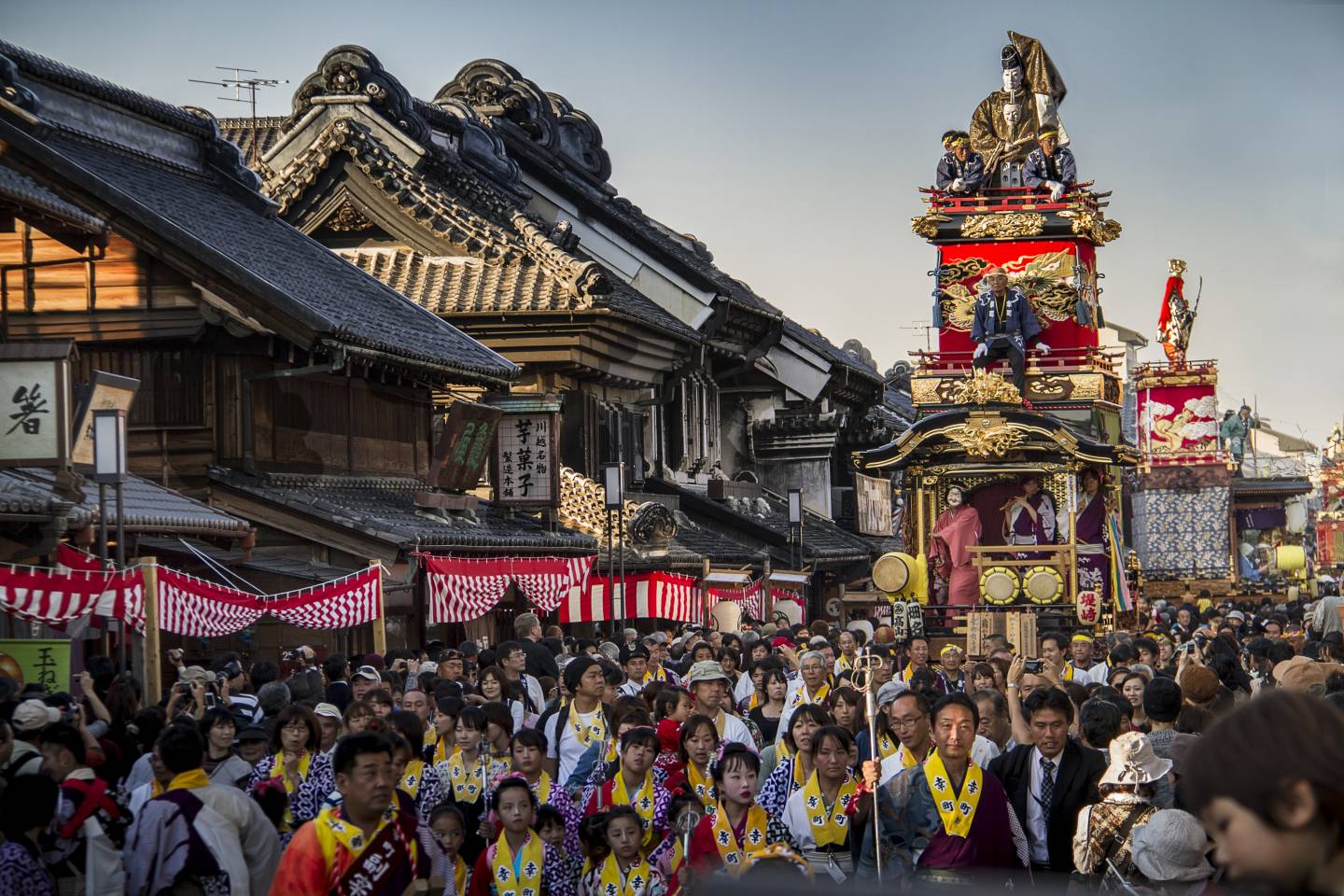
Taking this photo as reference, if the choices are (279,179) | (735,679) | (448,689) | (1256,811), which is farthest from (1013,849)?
(279,179)

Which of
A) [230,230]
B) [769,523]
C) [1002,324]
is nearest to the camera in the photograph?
[230,230]

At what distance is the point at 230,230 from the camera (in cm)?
2202

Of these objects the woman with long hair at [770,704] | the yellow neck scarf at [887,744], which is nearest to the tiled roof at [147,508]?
the woman with long hair at [770,704]

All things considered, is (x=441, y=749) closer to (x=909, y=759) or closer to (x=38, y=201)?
(x=909, y=759)

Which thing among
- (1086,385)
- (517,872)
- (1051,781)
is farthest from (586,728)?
(1086,385)

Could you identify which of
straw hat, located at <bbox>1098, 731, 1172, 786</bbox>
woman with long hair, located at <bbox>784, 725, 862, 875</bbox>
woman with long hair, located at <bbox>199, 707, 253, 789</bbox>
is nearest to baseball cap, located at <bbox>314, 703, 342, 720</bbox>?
woman with long hair, located at <bbox>199, 707, 253, 789</bbox>

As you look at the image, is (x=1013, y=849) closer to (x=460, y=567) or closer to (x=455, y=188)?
(x=460, y=567)

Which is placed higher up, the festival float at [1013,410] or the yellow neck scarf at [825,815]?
the festival float at [1013,410]

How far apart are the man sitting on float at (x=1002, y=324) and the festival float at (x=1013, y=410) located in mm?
33

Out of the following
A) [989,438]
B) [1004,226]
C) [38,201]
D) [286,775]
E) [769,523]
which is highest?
[1004,226]

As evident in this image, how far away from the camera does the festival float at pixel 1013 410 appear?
26359 millimetres

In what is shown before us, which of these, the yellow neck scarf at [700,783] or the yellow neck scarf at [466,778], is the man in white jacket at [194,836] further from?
the yellow neck scarf at [700,783]

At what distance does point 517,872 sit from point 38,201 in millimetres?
7963

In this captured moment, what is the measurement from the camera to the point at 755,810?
848 cm
